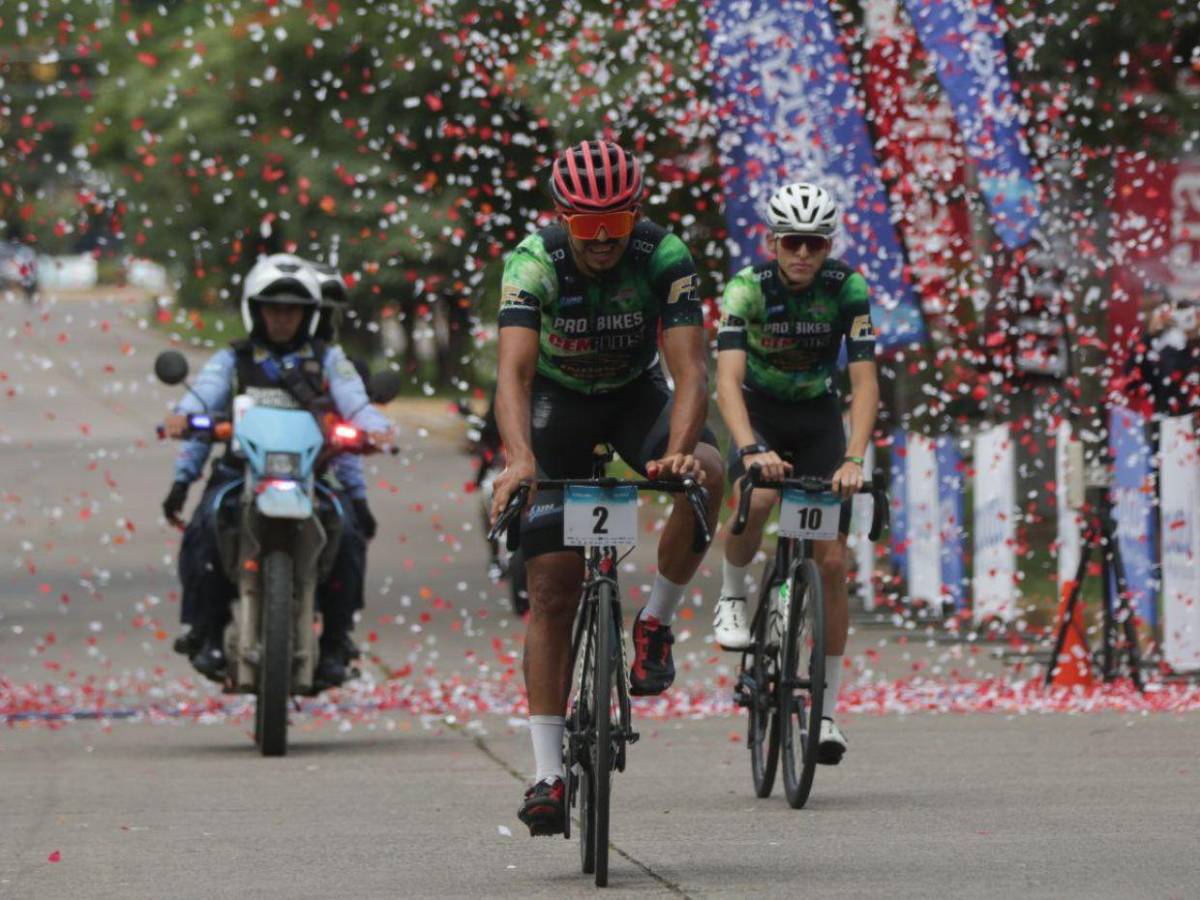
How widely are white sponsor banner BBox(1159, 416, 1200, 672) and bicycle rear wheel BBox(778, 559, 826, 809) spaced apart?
466 centimetres

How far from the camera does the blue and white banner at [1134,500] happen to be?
46.7ft

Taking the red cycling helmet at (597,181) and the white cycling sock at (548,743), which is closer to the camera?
the red cycling helmet at (597,181)

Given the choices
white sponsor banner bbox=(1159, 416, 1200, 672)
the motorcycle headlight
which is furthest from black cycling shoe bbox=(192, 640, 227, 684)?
white sponsor banner bbox=(1159, 416, 1200, 672)

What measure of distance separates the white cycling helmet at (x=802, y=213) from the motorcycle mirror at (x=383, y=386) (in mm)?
2402

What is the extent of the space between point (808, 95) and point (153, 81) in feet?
69.7

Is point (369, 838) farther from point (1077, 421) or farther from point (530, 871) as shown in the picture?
point (1077, 421)

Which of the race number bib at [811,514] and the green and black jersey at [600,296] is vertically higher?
the green and black jersey at [600,296]

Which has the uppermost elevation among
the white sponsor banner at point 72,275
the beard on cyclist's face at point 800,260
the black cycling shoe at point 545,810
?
the white sponsor banner at point 72,275

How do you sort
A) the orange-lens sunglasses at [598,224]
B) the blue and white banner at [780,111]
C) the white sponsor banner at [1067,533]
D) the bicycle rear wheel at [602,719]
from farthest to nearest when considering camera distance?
1. the blue and white banner at [780,111]
2. the white sponsor banner at [1067,533]
3. the orange-lens sunglasses at [598,224]
4. the bicycle rear wheel at [602,719]

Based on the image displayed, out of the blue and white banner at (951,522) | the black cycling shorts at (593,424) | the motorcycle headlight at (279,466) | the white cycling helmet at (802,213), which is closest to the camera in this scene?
the black cycling shorts at (593,424)

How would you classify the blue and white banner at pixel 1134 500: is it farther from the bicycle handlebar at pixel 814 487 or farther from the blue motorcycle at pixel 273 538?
the bicycle handlebar at pixel 814 487

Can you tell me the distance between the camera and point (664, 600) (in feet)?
26.8

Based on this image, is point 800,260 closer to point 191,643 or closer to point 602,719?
point 602,719

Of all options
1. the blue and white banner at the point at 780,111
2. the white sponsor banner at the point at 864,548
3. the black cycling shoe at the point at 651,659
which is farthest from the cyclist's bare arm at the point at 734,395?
the white sponsor banner at the point at 864,548
